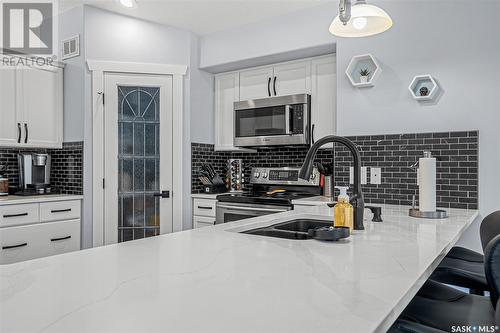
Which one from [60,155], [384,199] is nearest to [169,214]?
[60,155]

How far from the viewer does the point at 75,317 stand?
64 cm

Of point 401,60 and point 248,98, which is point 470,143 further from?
point 248,98

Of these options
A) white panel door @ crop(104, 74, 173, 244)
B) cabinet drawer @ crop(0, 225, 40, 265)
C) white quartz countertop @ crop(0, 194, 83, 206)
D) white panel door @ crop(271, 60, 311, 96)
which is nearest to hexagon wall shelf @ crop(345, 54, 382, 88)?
white panel door @ crop(271, 60, 311, 96)

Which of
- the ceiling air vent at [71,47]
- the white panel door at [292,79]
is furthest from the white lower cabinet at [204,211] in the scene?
the ceiling air vent at [71,47]

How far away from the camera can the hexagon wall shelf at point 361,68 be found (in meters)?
2.93

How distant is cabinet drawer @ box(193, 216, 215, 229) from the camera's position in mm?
3707

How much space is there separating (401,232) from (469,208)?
1.41 metres

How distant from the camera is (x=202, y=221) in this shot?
149 inches

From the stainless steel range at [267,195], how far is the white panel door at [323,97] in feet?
1.54

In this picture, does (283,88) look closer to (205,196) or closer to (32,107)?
(205,196)

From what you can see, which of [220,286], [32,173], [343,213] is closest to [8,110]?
[32,173]

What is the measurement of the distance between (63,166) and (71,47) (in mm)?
1145

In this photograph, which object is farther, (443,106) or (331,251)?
(443,106)

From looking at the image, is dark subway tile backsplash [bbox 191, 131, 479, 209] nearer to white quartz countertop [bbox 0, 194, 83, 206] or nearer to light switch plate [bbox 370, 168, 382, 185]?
light switch plate [bbox 370, 168, 382, 185]
